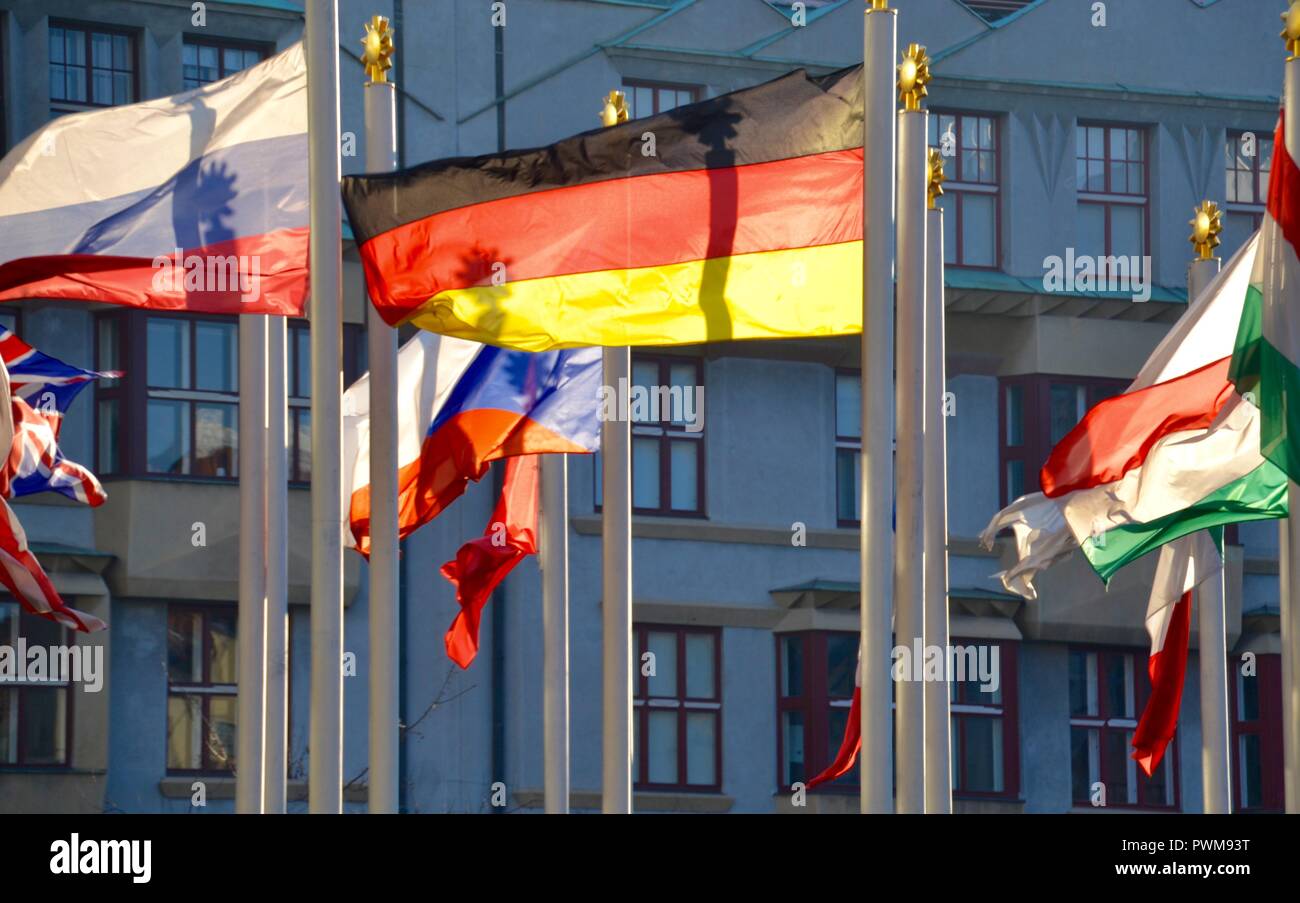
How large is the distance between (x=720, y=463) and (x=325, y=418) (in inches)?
595

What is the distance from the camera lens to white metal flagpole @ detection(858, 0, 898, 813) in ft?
48.3

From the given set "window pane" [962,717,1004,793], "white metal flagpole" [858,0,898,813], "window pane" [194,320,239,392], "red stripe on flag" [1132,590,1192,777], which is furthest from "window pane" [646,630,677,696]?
"white metal flagpole" [858,0,898,813]

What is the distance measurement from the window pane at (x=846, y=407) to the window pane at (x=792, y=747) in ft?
11.8

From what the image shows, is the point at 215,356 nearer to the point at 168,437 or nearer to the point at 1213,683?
the point at 168,437

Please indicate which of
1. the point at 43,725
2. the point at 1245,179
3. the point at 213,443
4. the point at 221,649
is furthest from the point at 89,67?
the point at 1245,179

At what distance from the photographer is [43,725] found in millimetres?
26656

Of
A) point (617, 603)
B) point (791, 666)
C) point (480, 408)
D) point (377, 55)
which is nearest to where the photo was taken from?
point (377, 55)

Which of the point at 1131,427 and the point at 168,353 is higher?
the point at 168,353

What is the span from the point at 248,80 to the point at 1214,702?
8702 millimetres

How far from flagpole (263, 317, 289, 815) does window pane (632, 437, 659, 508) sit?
42.3 ft

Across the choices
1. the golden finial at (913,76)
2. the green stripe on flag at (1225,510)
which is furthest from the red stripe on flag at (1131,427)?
the golden finial at (913,76)

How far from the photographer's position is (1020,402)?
3086cm

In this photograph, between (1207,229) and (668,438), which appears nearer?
(1207,229)
